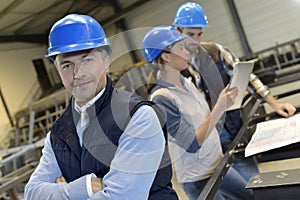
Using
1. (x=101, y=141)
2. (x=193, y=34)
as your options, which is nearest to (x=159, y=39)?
(x=193, y=34)

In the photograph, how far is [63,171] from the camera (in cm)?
84

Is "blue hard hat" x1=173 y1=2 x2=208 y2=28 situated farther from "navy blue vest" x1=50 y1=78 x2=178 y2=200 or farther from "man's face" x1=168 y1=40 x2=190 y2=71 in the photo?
"navy blue vest" x1=50 y1=78 x2=178 y2=200

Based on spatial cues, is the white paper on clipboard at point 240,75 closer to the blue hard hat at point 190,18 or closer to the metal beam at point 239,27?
the blue hard hat at point 190,18

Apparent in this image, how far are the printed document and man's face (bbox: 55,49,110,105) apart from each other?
0.60m

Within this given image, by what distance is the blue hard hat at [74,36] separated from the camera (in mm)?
735

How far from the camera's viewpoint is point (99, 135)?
0.73 meters

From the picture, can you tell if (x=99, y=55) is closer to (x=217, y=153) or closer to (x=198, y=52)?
(x=217, y=153)

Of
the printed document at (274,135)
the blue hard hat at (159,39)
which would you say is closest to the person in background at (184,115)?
A: the blue hard hat at (159,39)

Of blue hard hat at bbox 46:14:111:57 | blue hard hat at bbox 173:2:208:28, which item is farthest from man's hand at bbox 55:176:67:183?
blue hard hat at bbox 173:2:208:28

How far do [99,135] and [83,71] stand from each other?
17 cm

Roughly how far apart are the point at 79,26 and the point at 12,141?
18.4 feet

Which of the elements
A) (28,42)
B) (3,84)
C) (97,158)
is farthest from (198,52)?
(28,42)

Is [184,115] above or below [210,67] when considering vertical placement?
below

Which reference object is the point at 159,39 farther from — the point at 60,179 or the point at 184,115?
the point at 60,179
